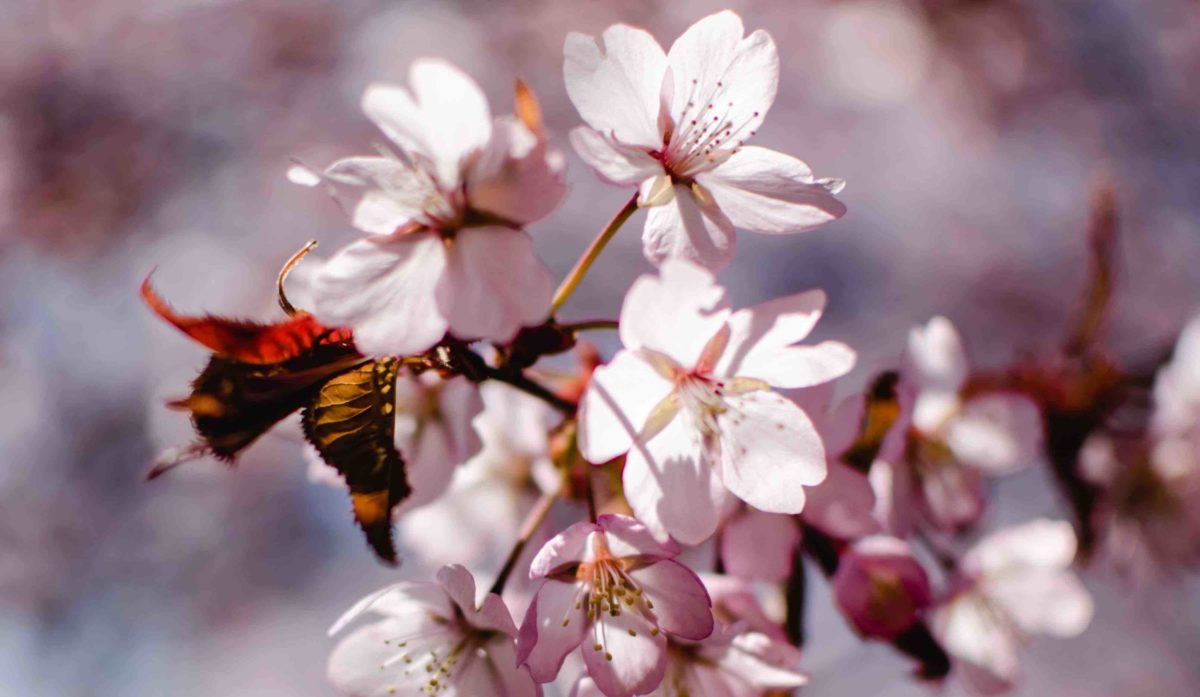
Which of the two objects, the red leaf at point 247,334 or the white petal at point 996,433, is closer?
the red leaf at point 247,334

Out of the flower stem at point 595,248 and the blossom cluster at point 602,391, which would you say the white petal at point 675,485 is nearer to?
the blossom cluster at point 602,391

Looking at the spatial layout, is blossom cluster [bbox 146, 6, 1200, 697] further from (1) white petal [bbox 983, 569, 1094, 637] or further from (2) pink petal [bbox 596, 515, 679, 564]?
(1) white petal [bbox 983, 569, 1094, 637]

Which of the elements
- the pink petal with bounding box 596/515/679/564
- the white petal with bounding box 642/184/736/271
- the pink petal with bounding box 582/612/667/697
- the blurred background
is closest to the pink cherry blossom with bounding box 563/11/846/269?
the white petal with bounding box 642/184/736/271

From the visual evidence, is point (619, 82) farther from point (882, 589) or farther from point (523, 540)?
point (882, 589)

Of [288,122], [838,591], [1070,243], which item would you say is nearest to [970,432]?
[838,591]

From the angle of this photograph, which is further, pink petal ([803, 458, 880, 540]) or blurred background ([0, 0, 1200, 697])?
blurred background ([0, 0, 1200, 697])

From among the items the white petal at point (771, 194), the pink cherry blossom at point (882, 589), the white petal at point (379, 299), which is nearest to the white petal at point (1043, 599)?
the pink cherry blossom at point (882, 589)

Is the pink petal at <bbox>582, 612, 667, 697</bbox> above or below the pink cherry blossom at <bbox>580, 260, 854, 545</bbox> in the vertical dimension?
below
